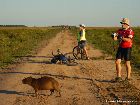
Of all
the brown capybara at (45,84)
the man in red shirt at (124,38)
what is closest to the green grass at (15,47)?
the man in red shirt at (124,38)

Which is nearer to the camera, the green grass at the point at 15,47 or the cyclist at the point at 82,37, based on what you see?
the cyclist at the point at 82,37

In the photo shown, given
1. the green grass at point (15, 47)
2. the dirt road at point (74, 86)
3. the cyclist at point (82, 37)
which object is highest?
the cyclist at point (82, 37)

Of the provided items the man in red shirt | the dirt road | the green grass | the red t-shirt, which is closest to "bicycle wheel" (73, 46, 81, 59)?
the dirt road

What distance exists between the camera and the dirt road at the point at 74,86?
9195 mm

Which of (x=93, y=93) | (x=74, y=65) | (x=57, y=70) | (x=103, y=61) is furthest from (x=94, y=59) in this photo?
(x=93, y=93)

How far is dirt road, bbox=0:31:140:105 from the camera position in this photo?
9.20m

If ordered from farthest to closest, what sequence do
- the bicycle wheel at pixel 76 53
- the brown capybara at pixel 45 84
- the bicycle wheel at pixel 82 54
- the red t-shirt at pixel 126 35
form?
1. the bicycle wheel at pixel 76 53
2. the bicycle wheel at pixel 82 54
3. the red t-shirt at pixel 126 35
4. the brown capybara at pixel 45 84

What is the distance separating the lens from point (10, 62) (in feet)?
56.0

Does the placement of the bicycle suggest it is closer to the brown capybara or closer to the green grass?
the green grass

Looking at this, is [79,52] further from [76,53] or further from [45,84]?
[45,84]

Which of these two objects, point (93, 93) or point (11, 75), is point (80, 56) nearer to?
point (11, 75)

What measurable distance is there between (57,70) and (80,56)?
198 inches

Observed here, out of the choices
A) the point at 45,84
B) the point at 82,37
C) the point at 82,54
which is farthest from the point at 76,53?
the point at 45,84

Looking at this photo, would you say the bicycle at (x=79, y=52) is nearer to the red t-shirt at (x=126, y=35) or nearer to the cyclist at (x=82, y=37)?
the cyclist at (x=82, y=37)
